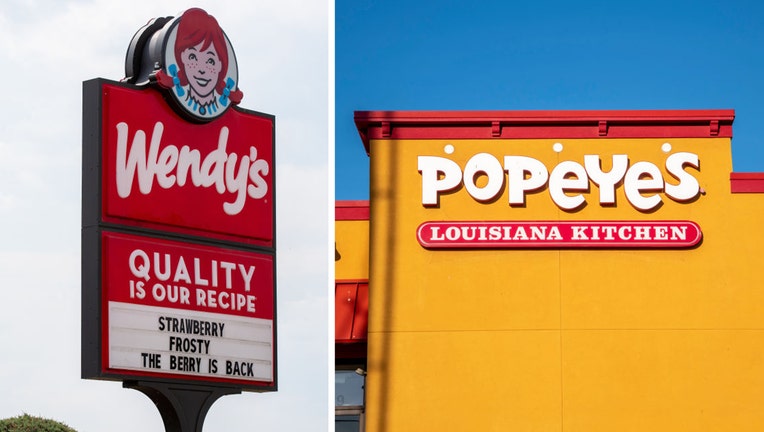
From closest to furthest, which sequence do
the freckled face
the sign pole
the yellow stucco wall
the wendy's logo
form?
the sign pole < the wendy's logo < the freckled face < the yellow stucco wall

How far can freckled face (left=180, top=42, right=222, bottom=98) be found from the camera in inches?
651

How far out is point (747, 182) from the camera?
19500 millimetres

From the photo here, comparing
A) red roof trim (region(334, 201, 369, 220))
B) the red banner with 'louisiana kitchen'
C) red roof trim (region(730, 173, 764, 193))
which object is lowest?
the red banner with 'louisiana kitchen'

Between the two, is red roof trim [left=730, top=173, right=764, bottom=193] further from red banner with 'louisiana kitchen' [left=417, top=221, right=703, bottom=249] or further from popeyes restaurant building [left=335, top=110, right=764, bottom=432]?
red banner with 'louisiana kitchen' [left=417, top=221, right=703, bottom=249]

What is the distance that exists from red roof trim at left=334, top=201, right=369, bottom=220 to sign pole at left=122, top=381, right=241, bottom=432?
5825mm

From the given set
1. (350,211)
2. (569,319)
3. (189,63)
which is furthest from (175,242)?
(569,319)

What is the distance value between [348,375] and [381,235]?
234cm

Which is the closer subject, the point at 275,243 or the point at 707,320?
the point at 275,243

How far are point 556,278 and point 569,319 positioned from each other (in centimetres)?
66

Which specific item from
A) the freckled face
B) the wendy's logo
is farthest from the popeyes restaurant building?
the freckled face

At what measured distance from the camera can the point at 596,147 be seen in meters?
19.8

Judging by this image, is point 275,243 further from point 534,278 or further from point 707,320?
point 707,320

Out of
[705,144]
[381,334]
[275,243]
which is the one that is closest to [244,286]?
[275,243]

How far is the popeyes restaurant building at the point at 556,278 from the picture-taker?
18922 mm
